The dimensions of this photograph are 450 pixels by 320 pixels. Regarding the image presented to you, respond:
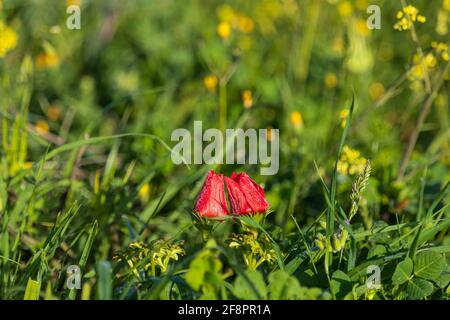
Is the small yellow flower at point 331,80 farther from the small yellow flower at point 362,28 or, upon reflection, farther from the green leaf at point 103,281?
the green leaf at point 103,281

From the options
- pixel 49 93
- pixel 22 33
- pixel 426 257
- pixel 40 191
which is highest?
pixel 22 33

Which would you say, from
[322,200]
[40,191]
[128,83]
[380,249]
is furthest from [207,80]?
[380,249]

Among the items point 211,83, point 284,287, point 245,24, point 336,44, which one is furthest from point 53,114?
point 284,287

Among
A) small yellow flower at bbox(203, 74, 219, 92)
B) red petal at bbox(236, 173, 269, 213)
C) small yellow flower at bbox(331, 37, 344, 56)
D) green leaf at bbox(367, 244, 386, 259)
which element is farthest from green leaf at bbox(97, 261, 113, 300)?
small yellow flower at bbox(331, 37, 344, 56)

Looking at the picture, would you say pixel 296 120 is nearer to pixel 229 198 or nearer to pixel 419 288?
pixel 229 198

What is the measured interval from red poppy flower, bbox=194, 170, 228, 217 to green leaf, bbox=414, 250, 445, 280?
48 centimetres

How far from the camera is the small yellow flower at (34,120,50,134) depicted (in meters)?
2.81

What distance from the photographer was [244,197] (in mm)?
1677

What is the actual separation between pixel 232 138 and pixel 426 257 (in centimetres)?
93

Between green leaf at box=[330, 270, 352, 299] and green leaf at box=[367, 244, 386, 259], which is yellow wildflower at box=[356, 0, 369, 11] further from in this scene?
green leaf at box=[330, 270, 352, 299]

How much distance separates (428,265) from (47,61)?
2408 millimetres

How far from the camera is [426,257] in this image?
1.64 meters

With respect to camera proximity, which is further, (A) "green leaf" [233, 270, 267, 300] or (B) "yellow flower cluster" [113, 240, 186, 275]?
(B) "yellow flower cluster" [113, 240, 186, 275]

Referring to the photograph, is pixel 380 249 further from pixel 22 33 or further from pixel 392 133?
pixel 22 33
